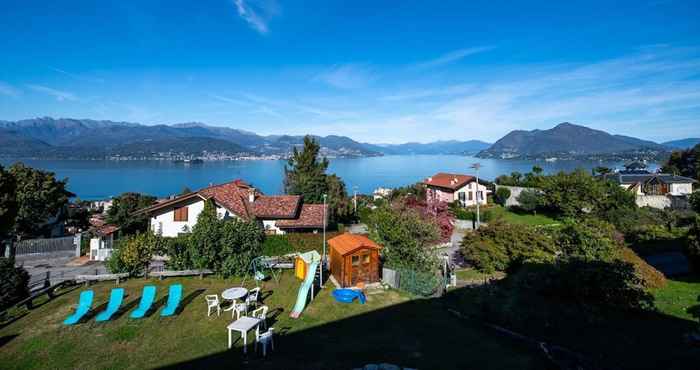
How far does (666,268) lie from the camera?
19125 millimetres

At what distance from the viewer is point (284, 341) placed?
10.1 m

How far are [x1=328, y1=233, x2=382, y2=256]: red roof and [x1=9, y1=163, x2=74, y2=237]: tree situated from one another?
2285 centimetres

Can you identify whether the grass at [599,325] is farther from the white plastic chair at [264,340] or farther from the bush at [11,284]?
the bush at [11,284]

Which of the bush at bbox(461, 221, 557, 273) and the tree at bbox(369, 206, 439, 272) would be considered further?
the bush at bbox(461, 221, 557, 273)

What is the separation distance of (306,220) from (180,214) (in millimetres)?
9398

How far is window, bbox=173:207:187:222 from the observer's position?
25797 mm

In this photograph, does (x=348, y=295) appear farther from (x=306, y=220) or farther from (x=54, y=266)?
(x=54, y=266)

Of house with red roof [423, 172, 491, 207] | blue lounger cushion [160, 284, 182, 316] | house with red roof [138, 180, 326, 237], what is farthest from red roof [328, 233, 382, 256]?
house with red roof [423, 172, 491, 207]

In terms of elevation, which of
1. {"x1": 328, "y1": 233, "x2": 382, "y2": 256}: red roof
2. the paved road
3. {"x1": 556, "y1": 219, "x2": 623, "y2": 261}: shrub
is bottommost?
the paved road

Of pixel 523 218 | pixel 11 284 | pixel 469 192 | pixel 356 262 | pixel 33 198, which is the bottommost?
pixel 523 218

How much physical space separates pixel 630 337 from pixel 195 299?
15.1 meters

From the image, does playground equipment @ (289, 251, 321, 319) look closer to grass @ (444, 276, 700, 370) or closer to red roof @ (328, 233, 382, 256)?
red roof @ (328, 233, 382, 256)

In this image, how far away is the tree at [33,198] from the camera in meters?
24.2

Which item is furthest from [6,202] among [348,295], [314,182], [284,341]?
[314,182]
